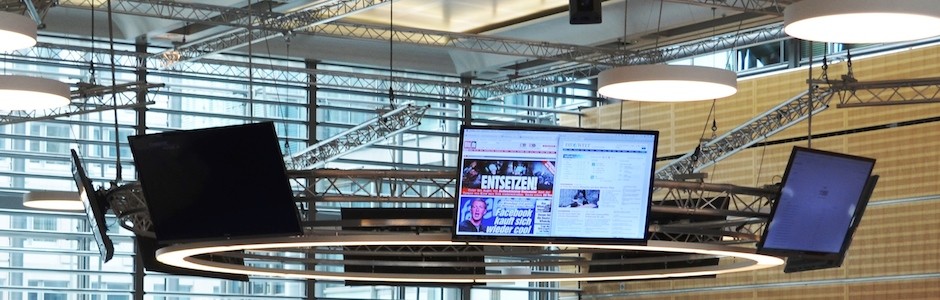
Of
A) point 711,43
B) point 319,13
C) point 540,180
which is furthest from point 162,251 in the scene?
point 711,43

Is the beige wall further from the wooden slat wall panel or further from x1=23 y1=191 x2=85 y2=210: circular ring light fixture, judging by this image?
x1=23 y1=191 x2=85 y2=210: circular ring light fixture

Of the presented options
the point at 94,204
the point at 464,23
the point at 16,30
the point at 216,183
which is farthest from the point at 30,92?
the point at 464,23

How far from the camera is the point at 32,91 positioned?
15.7 meters

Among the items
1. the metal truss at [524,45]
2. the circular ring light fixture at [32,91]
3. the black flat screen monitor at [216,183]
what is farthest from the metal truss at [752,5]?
the black flat screen monitor at [216,183]

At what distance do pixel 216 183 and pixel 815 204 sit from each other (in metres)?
4.73

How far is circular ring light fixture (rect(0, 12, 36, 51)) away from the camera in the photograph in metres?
13.0

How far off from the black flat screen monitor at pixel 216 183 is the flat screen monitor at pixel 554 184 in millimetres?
1360

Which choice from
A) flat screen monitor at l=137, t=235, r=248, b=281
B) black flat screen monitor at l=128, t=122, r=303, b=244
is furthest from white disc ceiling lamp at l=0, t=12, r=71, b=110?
black flat screen monitor at l=128, t=122, r=303, b=244

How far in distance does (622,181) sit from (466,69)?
17994mm

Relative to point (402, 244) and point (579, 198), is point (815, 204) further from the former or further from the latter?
point (402, 244)

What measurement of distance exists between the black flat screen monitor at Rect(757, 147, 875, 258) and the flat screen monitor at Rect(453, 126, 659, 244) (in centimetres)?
137

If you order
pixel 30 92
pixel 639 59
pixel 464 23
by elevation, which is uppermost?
pixel 464 23

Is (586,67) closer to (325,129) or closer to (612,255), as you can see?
(325,129)

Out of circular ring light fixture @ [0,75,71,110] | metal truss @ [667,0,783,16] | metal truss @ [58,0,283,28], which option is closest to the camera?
circular ring light fixture @ [0,75,71,110]
